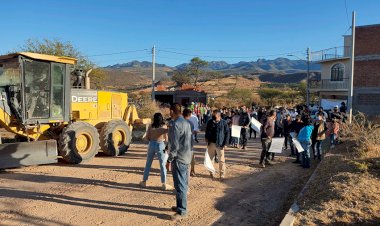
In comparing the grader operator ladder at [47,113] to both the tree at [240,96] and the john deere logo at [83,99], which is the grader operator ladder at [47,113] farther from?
the tree at [240,96]

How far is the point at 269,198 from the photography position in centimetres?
764

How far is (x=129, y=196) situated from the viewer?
7.48 meters

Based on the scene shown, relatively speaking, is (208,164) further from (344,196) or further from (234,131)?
(234,131)

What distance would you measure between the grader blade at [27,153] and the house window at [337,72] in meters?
37.2

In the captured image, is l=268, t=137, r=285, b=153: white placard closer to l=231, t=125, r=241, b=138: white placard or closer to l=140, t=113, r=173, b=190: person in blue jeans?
l=231, t=125, r=241, b=138: white placard

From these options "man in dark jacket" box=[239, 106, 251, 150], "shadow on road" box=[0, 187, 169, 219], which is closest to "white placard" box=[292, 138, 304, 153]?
"man in dark jacket" box=[239, 106, 251, 150]

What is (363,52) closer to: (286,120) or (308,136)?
(286,120)

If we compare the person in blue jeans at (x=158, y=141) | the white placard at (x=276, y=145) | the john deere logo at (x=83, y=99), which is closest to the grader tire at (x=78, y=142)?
the john deere logo at (x=83, y=99)

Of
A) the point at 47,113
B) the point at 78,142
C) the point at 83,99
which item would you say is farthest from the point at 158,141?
the point at 83,99

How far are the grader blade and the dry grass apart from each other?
6.59 meters

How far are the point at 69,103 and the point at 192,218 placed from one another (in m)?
6.19

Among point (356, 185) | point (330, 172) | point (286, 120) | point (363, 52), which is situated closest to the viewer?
point (356, 185)

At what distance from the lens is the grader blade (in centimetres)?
919

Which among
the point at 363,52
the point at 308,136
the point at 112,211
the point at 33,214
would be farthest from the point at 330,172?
the point at 363,52
